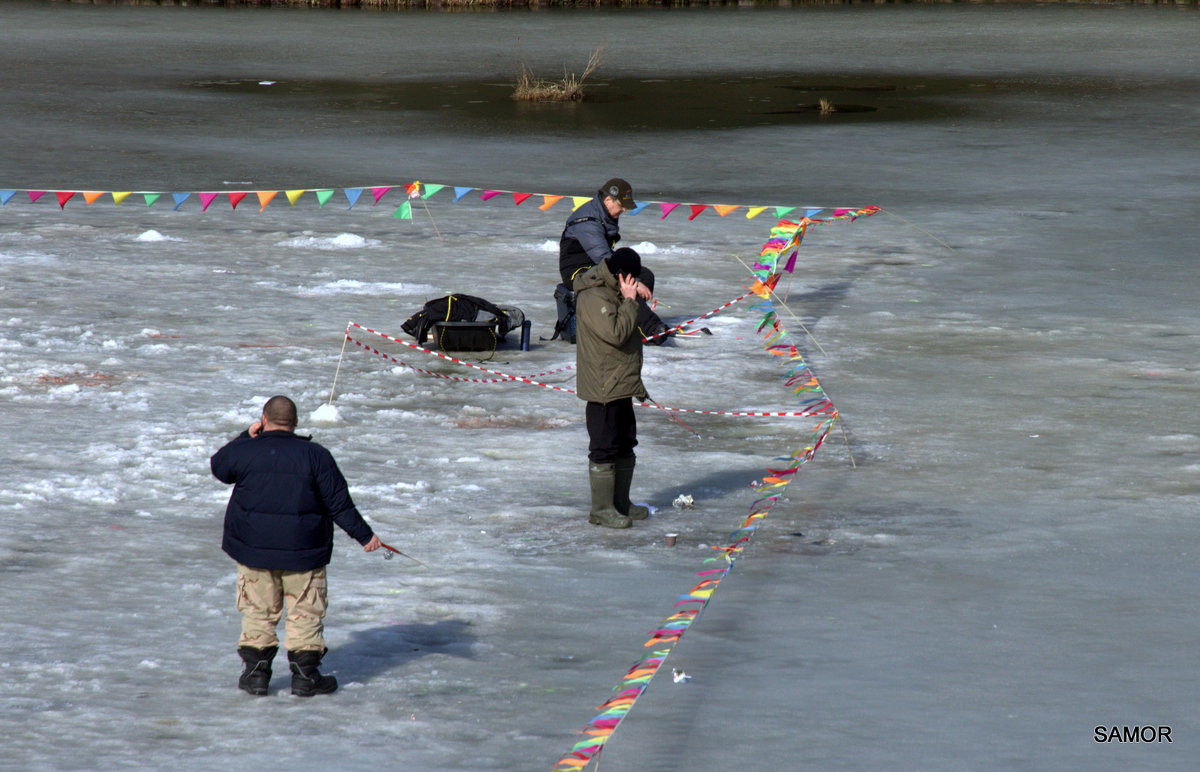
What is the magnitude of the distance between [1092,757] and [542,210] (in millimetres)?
13277

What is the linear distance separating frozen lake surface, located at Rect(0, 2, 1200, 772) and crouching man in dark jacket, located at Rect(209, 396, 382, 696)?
0.27m

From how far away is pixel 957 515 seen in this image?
7.54 m

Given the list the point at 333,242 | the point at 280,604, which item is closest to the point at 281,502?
the point at 280,604

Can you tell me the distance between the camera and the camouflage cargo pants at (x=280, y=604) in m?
5.23

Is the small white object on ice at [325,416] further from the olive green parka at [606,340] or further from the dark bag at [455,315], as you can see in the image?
the olive green parka at [606,340]

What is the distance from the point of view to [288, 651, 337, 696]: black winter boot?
210 inches

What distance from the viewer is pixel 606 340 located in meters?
7.16

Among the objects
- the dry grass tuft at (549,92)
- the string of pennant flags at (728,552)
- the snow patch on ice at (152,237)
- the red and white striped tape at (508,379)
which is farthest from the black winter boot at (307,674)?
the dry grass tuft at (549,92)

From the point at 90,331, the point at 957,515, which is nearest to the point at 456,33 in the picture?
the point at 90,331

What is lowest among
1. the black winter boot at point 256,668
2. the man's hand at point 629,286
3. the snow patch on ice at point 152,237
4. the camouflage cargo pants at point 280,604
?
the black winter boot at point 256,668

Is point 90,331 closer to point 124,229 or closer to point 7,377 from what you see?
point 7,377

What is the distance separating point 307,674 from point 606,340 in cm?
248

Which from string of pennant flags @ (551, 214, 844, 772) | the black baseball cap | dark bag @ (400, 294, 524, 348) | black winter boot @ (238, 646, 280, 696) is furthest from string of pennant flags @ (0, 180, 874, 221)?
black winter boot @ (238, 646, 280, 696)

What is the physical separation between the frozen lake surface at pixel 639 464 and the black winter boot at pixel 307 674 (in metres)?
0.04
